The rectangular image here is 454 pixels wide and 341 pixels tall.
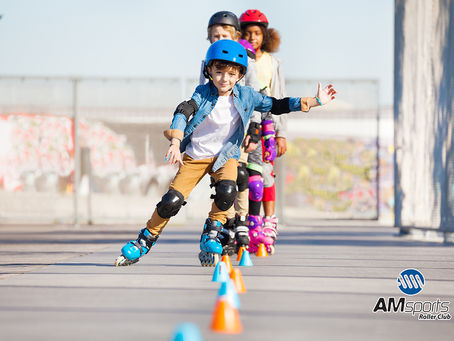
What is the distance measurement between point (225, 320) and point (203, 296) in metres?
1.08

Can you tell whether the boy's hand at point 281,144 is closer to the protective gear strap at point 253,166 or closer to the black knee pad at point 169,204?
the protective gear strap at point 253,166

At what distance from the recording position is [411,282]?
14.9 feet

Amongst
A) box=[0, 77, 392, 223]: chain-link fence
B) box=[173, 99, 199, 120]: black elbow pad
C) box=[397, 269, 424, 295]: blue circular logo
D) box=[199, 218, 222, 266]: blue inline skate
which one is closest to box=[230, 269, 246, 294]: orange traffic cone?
box=[397, 269, 424, 295]: blue circular logo

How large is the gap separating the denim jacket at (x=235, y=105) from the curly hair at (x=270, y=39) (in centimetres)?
150

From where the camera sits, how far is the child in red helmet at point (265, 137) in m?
7.07

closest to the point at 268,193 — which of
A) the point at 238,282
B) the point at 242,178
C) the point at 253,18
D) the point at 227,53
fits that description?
the point at 242,178

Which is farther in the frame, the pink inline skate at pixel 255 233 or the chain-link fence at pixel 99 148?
the chain-link fence at pixel 99 148

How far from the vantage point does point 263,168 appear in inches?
283

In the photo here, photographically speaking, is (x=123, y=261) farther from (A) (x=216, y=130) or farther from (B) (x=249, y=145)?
(B) (x=249, y=145)

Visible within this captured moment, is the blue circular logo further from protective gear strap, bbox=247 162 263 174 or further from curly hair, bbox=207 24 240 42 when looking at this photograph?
curly hair, bbox=207 24 240 42

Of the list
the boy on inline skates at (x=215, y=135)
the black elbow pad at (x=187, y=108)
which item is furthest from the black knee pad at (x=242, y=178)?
the black elbow pad at (x=187, y=108)

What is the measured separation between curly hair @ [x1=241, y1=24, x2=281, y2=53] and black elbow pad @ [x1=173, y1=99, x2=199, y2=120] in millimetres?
1766

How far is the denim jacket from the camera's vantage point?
5.77 metres

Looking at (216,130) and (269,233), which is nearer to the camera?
(216,130)
